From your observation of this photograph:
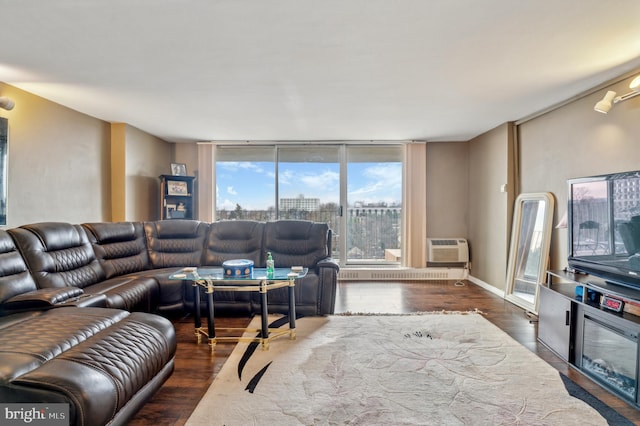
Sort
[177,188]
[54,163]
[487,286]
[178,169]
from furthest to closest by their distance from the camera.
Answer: [178,169] → [177,188] → [487,286] → [54,163]

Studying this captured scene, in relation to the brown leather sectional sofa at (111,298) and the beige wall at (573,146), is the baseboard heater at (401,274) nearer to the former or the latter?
the brown leather sectional sofa at (111,298)

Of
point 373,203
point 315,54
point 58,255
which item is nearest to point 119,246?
point 58,255

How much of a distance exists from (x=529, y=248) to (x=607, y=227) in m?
1.48

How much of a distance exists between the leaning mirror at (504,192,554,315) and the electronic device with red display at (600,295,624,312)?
1337 mm

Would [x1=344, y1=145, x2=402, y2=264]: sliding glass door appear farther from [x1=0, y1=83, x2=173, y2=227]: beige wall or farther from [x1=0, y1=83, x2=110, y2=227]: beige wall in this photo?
[x1=0, y1=83, x2=110, y2=227]: beige wall

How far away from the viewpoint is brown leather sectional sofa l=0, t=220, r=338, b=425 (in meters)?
1.30

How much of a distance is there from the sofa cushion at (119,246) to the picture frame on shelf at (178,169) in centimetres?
142

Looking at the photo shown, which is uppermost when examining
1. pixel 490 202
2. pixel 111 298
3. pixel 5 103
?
pixel 5 103

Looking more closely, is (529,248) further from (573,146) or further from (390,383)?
(390,383)

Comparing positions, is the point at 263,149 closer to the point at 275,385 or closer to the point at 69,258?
the point at 69,258

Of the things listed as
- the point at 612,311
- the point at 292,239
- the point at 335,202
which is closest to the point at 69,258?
the point at 292,239

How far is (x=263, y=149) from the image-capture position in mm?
5406

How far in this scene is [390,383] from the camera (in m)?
2.06

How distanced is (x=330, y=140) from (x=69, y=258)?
377cm
